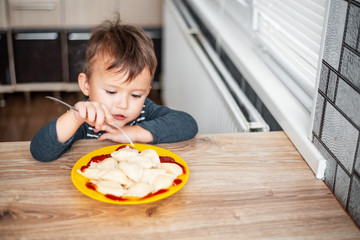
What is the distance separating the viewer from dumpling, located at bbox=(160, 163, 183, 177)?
94cm

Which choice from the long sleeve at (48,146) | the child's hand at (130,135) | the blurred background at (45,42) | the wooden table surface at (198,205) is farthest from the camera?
the blurred background at (45,42)

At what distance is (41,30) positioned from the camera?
3.45 meters

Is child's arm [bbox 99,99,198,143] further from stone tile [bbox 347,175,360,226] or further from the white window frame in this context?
stone tile [bbox 347,175,360,226]

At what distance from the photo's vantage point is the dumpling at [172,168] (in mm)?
944

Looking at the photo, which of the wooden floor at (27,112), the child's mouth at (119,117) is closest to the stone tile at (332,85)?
the child's mouth at (119,117)

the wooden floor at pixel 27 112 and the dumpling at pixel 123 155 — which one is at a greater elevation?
the dumpling at pixel 123 155

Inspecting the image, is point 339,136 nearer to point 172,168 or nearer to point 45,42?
point 172,168

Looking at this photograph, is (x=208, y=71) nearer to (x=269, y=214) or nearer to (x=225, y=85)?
(x=225, y=85)

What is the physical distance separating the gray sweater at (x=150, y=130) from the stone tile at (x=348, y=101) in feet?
1.38

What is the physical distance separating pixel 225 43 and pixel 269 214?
1158 mm

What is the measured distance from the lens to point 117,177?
905 millimetres

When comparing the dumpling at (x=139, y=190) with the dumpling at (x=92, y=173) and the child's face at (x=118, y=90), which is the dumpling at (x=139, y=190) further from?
the child's face at (x=118, y=90)

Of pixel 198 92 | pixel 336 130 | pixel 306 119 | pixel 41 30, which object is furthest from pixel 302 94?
pixel 41 30

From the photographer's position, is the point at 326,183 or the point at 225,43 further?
the point at 225,43
